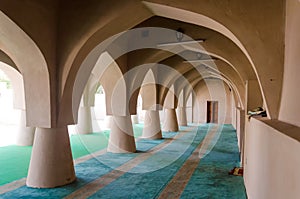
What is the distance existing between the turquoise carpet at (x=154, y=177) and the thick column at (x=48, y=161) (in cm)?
18

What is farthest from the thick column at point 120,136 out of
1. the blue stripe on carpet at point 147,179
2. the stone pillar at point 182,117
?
the stone pillar at point 182,117

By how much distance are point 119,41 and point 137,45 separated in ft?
2.16

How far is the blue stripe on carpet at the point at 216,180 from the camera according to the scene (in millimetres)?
4703

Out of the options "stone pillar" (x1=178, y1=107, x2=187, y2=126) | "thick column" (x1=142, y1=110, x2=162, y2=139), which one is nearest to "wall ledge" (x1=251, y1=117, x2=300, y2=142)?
"thick column" (x1=142, y1=110, x2=162, y2=139)

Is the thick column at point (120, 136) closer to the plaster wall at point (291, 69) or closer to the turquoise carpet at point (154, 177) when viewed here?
the turquoise carpet at point (154, 177)

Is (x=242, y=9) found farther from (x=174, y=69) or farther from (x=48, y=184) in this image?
(x=174, y=69)

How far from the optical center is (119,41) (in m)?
7.62

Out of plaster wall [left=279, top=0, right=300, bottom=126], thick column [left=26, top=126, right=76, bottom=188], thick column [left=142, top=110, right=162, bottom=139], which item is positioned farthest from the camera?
thick column [left=142, top=110, right=162, bottom=139]

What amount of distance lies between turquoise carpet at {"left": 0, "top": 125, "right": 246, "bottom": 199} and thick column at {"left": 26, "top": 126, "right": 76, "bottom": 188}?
176 millimetres

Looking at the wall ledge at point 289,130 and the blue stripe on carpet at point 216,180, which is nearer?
the wall ledge at point 289,130

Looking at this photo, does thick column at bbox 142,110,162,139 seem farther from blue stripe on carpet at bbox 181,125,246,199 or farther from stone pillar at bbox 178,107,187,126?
stone pillar at bbox 178,107,187,126

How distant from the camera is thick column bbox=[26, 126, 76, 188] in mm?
4949

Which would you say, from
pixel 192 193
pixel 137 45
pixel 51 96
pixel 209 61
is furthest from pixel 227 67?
pixel 51 96

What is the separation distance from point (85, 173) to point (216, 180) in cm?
282
